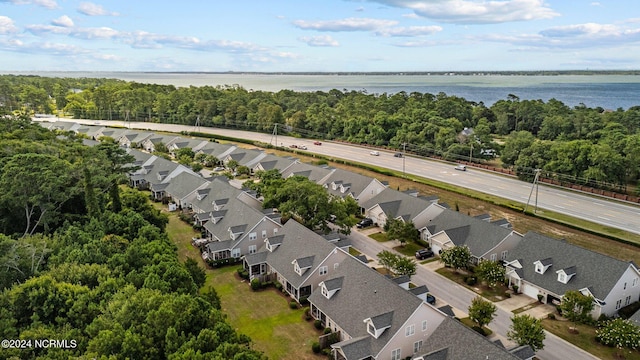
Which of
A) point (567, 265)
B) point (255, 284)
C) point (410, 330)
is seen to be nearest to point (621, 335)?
point (567, 265)

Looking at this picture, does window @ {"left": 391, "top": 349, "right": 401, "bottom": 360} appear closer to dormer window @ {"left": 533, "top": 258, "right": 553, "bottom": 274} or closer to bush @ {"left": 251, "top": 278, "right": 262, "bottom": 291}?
bush @ {"left": 251, "top": 278, "right": 262, "bottom": 291}

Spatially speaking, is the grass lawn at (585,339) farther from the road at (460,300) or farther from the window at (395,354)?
the window at (395,354)

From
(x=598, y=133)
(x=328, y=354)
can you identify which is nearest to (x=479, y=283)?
(x=328, y=354)

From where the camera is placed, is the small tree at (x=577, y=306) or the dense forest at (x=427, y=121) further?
the dense forest at (x=427, y=121)

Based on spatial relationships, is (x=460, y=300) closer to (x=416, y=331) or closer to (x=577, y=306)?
(x=577, y=306)

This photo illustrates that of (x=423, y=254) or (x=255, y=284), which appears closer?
(x=255, y=284)

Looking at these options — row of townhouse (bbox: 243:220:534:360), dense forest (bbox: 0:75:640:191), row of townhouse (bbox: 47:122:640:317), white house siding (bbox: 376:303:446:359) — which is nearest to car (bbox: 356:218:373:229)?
row of townhouse (bbox: 47:122:640:317)

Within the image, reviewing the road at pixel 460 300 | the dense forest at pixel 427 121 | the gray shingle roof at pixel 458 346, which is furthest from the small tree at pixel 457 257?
the dense forest at pixel 427 121
